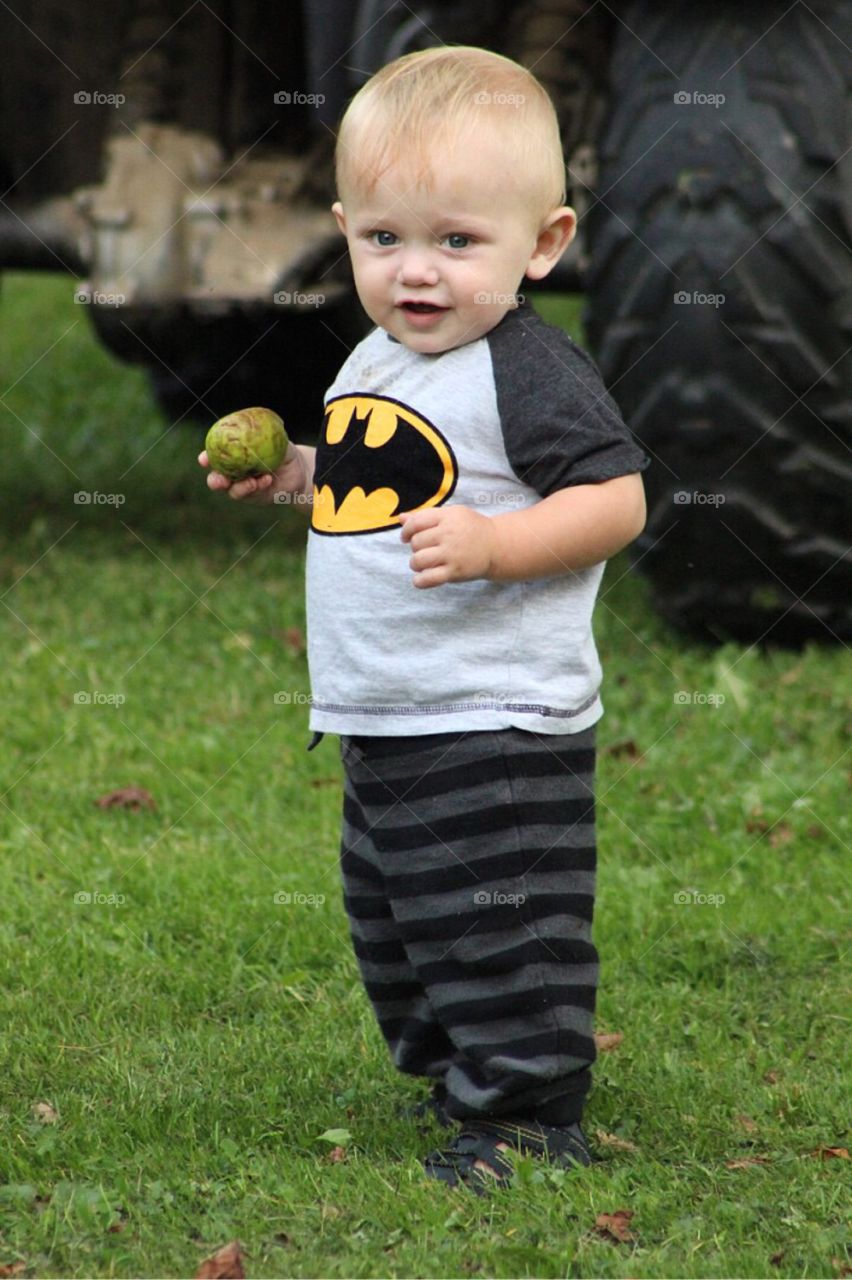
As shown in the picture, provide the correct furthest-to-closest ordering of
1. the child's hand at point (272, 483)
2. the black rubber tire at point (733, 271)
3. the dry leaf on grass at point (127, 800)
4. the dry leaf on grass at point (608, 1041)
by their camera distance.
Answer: the black rubber tire at point (733, 271), the dry leaf on grass at point (127, 800), the dry leaf on grass at point (608, 1041), the child's hand at point (272, 483)

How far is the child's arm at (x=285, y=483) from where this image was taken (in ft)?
7.89

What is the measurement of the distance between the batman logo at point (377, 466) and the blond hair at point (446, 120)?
28 centimetres

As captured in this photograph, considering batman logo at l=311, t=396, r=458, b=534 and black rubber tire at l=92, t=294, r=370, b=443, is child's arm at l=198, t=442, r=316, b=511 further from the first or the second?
black rubber tire at l=92, t=294, r=370, b=443

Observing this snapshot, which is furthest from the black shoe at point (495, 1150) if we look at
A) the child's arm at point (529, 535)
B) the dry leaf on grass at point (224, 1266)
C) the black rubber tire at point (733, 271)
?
the black rubber tire at point (733, 271)

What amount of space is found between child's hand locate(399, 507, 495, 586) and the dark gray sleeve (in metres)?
0.14

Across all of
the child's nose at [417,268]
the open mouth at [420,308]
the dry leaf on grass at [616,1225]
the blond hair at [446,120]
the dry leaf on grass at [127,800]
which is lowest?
the dry leaf on grass at [616,1225]

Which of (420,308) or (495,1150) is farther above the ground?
(420,308)

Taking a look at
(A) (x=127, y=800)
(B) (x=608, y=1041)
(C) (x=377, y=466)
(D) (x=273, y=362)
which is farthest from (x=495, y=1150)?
(D) (x=273, y=362)

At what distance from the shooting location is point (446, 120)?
2.11m

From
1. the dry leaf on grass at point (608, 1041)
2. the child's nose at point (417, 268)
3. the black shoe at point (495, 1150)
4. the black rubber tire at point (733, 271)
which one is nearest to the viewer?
the child's nose at point (417, 268)

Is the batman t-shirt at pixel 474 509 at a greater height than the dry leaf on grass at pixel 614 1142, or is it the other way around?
the batman t-shirt at pixel 474 509

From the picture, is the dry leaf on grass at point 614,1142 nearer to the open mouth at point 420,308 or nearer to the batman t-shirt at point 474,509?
the batman t-shirt at point 474,509

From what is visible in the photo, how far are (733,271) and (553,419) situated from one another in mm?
1841

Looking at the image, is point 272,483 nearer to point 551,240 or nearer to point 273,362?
point 551,240
